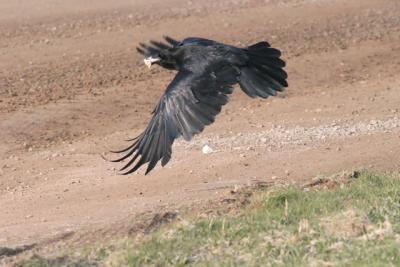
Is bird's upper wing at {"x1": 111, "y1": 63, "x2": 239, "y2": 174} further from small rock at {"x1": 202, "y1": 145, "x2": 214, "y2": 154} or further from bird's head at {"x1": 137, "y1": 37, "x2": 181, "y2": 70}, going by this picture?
small rock at {"x1": 202, "y1": 145, "x2": 214, "y2": 154}

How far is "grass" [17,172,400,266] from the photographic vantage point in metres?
6.52

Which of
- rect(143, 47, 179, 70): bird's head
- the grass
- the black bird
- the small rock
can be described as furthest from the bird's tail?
the grass

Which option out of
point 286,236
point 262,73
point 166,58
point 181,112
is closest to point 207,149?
point 262,73

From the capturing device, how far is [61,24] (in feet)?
55.4

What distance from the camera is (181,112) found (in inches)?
313

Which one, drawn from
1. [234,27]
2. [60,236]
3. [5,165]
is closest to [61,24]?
[234,27]

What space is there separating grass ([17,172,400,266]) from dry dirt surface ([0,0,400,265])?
56 cm

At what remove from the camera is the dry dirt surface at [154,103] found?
8.59 m

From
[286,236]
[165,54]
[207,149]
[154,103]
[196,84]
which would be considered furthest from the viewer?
[154,103]

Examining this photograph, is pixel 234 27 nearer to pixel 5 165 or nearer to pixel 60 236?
pixel 5 165

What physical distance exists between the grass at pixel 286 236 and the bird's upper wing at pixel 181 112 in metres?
0.60

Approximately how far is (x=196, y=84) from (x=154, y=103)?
471cm

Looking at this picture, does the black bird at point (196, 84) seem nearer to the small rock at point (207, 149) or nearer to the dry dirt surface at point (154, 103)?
the dry dirt surface at point (154, 103)

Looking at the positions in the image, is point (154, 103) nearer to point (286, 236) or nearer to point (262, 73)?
point (262, 73)
